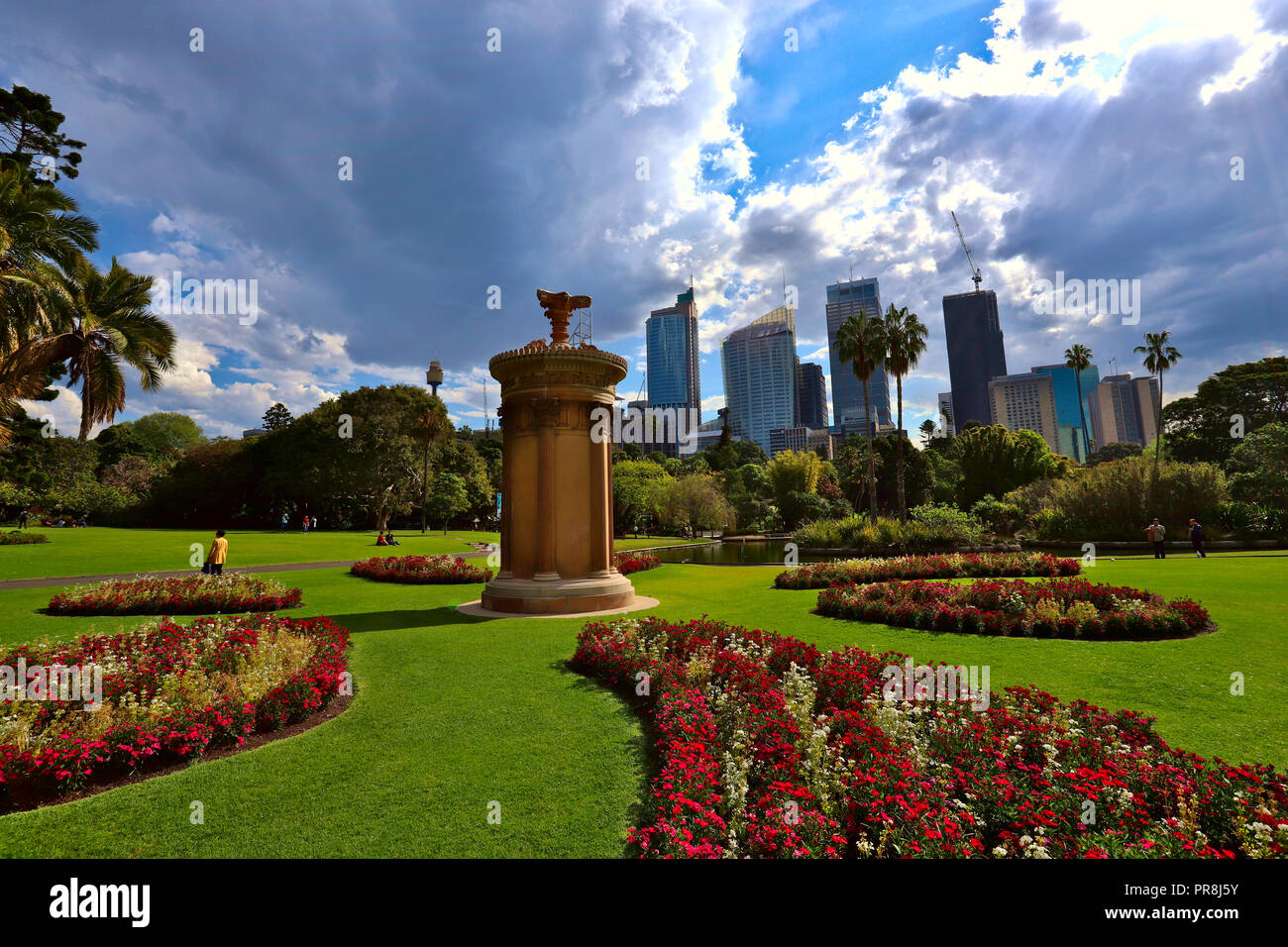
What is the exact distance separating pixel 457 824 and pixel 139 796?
296 cm

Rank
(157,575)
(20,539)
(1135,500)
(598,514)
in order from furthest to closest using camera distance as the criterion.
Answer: (1135,500)
(20,539)
(157,575)
(598,514)

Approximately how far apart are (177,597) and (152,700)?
32.4ft

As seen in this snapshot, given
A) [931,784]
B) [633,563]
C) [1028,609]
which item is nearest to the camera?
[931,784]

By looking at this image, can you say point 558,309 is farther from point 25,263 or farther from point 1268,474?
point 1268,474

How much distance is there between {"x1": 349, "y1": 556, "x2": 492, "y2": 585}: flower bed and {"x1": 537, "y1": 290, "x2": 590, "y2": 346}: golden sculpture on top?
965 centimetres

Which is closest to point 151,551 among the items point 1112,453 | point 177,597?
point 177,597

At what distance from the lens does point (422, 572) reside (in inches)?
787

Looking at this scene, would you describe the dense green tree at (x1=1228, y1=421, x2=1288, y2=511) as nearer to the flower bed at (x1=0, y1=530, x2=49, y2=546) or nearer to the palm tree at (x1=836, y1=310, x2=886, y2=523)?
the palm tree at (x1=836, y1=310, x2=886, y2=523)

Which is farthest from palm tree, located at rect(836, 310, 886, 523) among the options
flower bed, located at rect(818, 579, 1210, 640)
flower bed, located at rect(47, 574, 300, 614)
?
flower bed, located at rect(47, 574, 300, 614)

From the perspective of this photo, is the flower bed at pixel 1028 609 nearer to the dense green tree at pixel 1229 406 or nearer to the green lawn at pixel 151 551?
the green lawn at pixel 151 551

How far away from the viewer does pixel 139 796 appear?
16.0 feet

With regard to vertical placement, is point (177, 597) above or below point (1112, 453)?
below

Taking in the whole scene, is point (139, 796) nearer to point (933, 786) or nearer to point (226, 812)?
point (226, 812)
